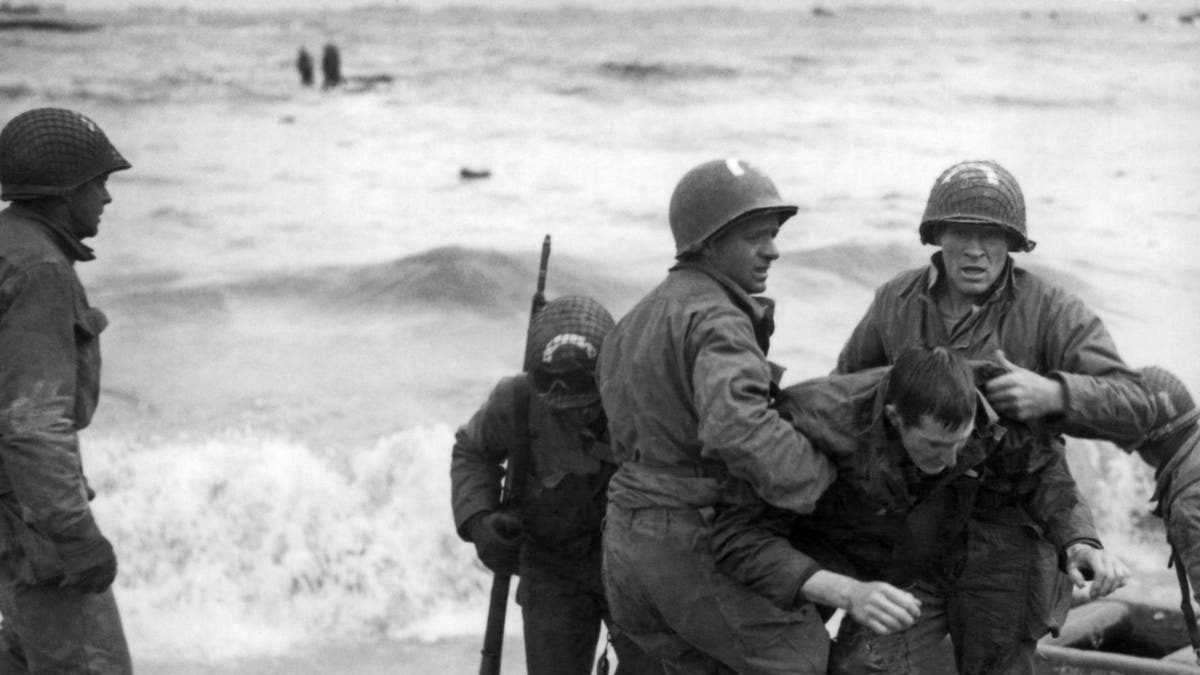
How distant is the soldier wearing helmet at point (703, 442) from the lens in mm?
3599

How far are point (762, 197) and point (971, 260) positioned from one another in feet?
2.11

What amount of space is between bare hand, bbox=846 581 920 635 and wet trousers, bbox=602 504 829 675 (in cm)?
42

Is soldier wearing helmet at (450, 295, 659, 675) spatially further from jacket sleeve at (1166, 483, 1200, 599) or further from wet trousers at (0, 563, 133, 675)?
jacket sleeve at (1166, 483, 1200, 599)

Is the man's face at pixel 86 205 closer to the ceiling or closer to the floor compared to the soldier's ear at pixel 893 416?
closer to the ceiling

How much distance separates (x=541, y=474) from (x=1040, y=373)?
1.48 m

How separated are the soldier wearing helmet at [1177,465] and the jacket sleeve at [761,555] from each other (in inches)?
39.8

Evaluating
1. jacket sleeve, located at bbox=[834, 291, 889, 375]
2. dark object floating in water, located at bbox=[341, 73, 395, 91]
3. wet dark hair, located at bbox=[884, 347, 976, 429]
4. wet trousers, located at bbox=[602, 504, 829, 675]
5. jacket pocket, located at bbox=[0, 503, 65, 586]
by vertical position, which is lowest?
dark object floating in water, located at bbox=[341, 73, 395, 91]

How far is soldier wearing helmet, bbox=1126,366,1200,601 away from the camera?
430 centimetres

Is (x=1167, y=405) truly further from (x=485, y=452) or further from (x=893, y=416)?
(x=485, y=452)

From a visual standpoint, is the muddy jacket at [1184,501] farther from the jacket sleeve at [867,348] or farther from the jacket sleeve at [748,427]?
→ the jacket sleeve at [748,427]

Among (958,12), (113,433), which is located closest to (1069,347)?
(113,433)

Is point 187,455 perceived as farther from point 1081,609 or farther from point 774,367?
point 774,367

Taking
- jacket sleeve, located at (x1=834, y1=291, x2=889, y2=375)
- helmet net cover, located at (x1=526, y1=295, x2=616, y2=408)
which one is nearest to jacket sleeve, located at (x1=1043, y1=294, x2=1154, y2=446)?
jacket sleeve, located at (x1=834, y1=291, x2=889, y2=375)

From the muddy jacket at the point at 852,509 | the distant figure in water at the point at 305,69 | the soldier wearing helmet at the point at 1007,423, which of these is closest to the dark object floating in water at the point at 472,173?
the distant figure in water at the point at 305,69
